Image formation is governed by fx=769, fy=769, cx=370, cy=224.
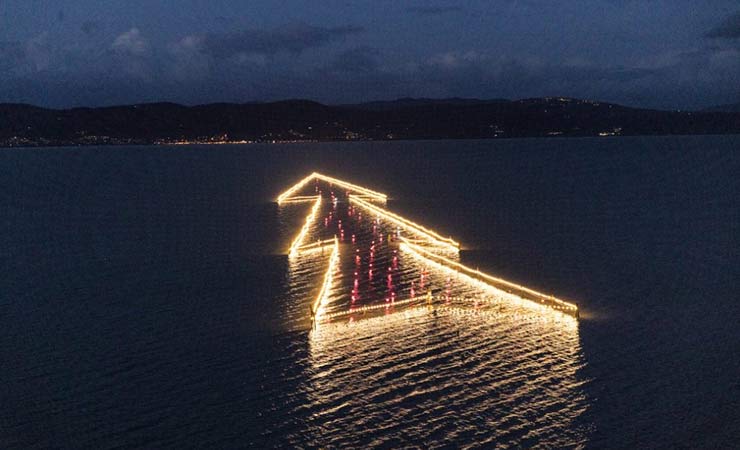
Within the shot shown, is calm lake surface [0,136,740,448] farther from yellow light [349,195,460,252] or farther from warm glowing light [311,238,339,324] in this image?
yellow light [349,195,460,252]

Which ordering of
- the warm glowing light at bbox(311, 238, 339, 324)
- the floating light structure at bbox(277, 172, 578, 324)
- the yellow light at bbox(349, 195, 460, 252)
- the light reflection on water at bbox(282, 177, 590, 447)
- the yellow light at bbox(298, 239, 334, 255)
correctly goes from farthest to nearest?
the yellow light at bbox(349, 195, 460, 252) < the yellow light at bbox(298, 239, 334, 255) < the floating light structure at bbox(277, 172, 578, 324) < the warm glowing light at bbox(311, 238, 339, 324) < the light reflection on water at bbox(282, 177, 590, 447)

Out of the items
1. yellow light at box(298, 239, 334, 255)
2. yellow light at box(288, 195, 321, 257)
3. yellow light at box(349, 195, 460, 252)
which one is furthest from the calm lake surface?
yellow light at box(298, 239, 334, 255)

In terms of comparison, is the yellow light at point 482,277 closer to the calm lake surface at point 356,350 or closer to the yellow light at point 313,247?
the calm lake surface at point 356,350

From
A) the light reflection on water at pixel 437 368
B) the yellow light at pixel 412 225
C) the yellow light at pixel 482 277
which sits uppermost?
the yellow light at pixel 412 225

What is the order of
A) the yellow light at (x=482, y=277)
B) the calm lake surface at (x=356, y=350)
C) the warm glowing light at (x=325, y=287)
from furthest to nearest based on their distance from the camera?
the yellow light at (x=482, y=277) → the warm glowing light at (x=325, y=287) → the calm lake surface at (x=356, y=350)

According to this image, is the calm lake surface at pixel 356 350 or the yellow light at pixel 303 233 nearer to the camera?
the calm lake surface at pixel 356 350

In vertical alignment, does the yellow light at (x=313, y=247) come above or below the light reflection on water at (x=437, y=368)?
above

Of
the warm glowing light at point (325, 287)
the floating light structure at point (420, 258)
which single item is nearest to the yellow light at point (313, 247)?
the floating light structure at point (420, 258)

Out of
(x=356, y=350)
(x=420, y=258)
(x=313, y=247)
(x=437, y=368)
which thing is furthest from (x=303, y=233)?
(x=437, y=368)
